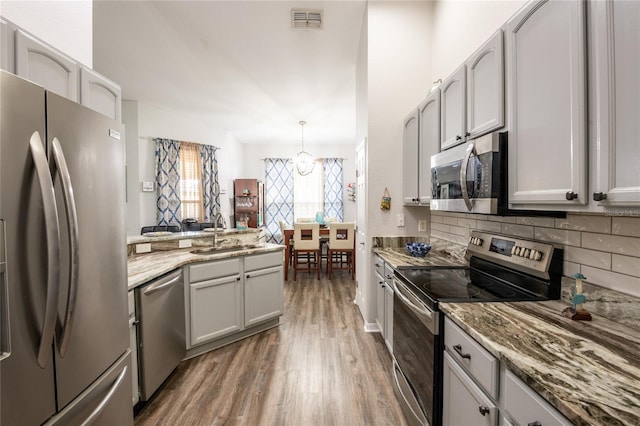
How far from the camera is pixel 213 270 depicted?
7.56ft

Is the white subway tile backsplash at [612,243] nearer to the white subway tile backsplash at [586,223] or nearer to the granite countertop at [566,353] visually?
the white subway tile backsplash at [586,223]

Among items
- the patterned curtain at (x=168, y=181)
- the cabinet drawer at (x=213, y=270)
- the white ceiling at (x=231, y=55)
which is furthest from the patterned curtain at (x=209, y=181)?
the cabinet drawer at (x=213, y=270)

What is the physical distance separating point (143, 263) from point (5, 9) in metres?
1.58

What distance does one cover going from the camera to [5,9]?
1081mm

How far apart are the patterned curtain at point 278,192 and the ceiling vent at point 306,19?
4445 millimetres

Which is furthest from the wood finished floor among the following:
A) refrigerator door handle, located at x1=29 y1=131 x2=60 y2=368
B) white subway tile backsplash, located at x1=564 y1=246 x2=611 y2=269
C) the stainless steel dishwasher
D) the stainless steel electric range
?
white subway tile backsplash, located at x1=564 y1=246 x2=611 y2=269

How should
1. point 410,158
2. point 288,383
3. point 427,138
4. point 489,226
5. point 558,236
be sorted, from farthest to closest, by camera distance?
point 410,158
point 427,138
point 288,383
point 489,226
point 558,236

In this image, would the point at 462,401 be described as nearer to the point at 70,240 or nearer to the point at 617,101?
the point at 617,101

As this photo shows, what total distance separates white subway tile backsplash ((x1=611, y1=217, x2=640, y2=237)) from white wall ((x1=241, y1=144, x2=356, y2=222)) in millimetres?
6053

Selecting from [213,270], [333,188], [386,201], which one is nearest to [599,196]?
[386,201]

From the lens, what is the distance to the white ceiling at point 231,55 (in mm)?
2527

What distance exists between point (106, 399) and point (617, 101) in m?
2.06

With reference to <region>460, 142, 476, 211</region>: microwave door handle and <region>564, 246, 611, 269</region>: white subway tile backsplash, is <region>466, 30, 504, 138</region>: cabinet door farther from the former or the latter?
<region>564, 246, 611, 269</region>: white subway tile backsplash

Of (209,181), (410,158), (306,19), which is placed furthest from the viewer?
(209,181)
